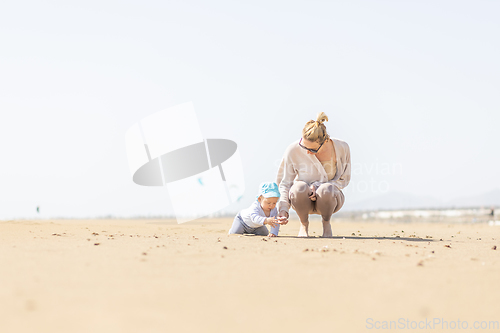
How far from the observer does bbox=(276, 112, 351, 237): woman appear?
7.05m

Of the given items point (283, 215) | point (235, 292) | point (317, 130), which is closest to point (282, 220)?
point (283, 215)

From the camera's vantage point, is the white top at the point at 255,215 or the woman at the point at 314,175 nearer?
the white top at the point at 255,215

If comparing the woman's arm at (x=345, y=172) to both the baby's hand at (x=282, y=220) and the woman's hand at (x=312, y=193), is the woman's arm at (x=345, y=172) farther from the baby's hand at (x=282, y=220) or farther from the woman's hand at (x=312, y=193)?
the baby's hand at (x=282, y=220)

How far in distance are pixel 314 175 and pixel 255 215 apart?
1209mm

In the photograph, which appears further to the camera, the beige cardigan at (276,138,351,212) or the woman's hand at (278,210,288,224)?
the beige cardigan at (276,138,351,212)

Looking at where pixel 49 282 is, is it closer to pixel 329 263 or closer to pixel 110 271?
pixel 110 271

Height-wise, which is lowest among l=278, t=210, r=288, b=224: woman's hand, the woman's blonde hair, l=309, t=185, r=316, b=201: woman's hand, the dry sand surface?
the dry sand surface

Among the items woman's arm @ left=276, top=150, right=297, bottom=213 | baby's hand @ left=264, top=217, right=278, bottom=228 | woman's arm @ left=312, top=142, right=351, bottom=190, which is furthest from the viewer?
woman's arm @ left=312, top=142, right=351, bottom=190

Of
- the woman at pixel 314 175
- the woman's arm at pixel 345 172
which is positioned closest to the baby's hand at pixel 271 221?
the woman at pixel 314 175

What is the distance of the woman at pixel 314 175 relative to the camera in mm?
7047


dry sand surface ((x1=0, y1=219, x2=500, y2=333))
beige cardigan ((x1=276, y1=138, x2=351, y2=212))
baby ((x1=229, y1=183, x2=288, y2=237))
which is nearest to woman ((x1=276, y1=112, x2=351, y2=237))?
beige cardigan ((x1=276, y1=138, x2=351, y2=212))

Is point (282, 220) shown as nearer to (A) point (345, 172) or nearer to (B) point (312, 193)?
(B) point (312, 193)

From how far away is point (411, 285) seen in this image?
3131mm

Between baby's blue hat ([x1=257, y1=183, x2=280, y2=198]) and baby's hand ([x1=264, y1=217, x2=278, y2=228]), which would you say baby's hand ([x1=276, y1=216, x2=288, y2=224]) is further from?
baby's blue hat ([x1=257, y1=183, x2=280, y2=198])
